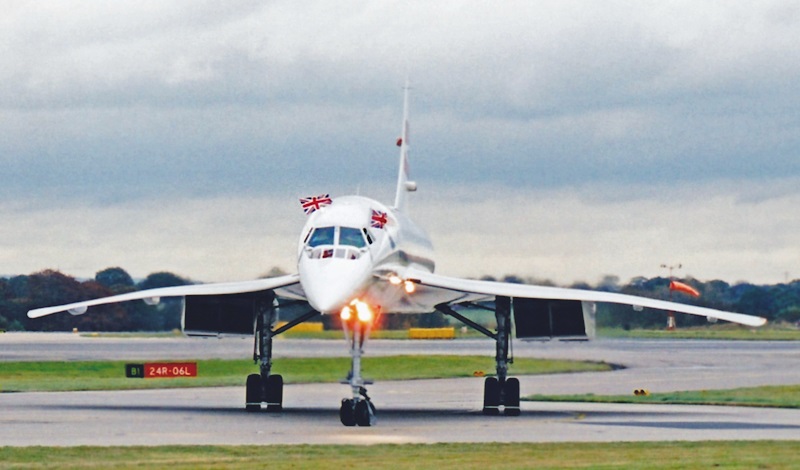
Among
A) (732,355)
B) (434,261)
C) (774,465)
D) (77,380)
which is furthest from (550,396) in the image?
(732,355)

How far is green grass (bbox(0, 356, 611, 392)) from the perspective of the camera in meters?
43.7

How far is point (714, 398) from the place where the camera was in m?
37.2

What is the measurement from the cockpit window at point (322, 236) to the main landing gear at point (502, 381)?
6044 mm

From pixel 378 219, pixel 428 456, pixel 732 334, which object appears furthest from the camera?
pixel 732 334

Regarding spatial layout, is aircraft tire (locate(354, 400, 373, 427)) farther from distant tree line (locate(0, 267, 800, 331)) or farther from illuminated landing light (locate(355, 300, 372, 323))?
distant tree line (locate(0, 267, 800, 331))

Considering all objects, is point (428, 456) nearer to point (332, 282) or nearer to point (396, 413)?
point (332, 282)

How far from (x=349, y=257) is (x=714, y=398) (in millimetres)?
13497

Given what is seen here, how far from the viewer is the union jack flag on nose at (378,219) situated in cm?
2856

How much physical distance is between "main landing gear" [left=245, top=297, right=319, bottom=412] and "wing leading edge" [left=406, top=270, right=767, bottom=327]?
2911 mm

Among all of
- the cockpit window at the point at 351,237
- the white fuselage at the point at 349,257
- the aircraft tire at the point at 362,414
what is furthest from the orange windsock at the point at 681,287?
the aircraft tire at the point at 362,414

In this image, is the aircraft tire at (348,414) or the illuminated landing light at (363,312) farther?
the illuminated landing light at (363,312)

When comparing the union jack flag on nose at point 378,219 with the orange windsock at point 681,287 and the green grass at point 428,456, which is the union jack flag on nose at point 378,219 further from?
the orange windsock at point 681,287

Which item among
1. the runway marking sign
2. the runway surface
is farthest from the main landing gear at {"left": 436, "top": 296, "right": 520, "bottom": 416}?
the runway marking sign

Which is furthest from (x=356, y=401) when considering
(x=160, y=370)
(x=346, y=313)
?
(x=160, y=370)
